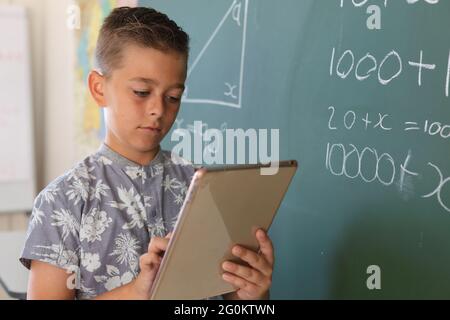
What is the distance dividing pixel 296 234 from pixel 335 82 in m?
0.38

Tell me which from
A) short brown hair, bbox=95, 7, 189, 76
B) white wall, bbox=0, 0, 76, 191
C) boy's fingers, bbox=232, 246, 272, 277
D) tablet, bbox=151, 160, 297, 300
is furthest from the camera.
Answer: white wall, bbox=0, 0, 76, 191

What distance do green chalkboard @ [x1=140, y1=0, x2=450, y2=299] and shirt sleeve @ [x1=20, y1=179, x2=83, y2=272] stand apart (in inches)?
22.7

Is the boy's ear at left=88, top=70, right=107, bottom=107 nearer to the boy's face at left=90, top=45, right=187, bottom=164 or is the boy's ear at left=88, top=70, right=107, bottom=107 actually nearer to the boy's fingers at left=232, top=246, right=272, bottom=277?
the boy's face at left=90, top=45, right=187, bottom=164

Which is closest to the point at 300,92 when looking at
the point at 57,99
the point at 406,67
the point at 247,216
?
the point at 406,67

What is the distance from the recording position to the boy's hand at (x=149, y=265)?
81 cm

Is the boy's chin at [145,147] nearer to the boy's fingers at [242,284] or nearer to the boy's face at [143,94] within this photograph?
the boy's face at [143,94]

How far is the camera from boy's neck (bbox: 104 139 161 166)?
1031mm

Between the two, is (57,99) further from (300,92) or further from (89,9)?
(300,92)

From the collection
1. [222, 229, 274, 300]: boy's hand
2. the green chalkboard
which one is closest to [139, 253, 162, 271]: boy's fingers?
[222, 229, 274, 300]: boy's hand

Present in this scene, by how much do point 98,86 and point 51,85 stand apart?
1735 mm

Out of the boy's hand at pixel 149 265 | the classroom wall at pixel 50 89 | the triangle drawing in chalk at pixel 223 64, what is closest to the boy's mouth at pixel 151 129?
the boy's hand at pixel 149 265

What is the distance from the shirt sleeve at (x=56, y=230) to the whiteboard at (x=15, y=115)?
5.79 feet

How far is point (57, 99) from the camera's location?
8.55 feet

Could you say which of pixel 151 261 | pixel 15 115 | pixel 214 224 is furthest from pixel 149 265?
pixel 15 115
